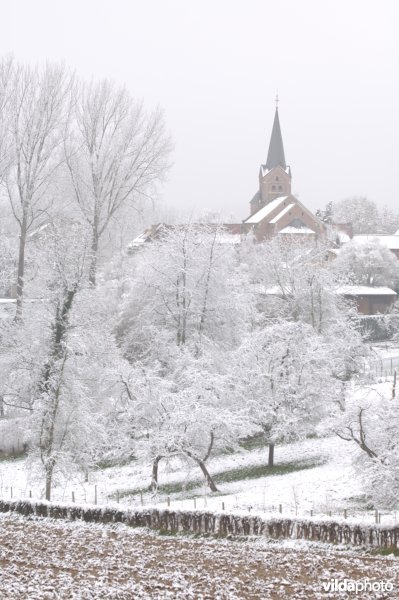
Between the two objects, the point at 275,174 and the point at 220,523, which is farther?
the point at 275,174

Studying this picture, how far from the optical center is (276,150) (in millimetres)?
101625

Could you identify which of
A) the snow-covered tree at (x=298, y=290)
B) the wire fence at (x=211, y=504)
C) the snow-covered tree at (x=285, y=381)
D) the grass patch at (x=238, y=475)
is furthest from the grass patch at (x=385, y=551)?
the snow-covered tree at (x=298, y=290)

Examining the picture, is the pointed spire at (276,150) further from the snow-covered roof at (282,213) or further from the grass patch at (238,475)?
the grass patch at (238,475)

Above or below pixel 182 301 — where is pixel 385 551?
below

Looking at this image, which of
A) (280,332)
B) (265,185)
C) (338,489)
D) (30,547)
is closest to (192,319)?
(280,332)

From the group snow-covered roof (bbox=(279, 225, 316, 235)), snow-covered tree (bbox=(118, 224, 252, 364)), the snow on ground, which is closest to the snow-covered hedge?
the snow on ground

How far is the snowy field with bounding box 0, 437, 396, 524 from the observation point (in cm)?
2212

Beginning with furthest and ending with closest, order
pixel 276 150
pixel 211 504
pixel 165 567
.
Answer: pixel 276 150 → pixel 211 504 → pixel 165 567

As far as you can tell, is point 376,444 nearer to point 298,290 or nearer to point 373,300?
point 298,290

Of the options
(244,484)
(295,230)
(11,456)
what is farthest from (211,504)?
(295,230)

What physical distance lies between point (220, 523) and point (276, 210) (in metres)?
74.7

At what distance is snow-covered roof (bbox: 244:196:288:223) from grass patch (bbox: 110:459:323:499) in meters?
63.8

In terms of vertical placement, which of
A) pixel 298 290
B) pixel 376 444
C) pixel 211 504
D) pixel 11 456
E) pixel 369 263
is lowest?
pixel 11 456

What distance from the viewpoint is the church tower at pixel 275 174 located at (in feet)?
326
